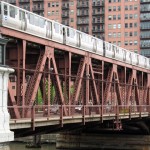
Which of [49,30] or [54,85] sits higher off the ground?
[49,30]

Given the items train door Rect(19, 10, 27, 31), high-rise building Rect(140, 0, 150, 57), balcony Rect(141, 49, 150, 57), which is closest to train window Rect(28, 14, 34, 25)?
train door Rect(19, 10, 27, 31)

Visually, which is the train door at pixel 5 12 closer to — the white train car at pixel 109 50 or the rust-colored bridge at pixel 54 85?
the rust-colored bridge at pixel 54 85

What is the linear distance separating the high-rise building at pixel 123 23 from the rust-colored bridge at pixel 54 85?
8801 centimetres

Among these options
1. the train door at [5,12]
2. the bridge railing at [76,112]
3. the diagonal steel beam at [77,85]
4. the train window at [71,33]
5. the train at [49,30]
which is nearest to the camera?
the bridge railing at [76,112]

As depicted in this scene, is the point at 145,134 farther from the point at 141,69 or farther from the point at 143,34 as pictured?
the point at 143,34

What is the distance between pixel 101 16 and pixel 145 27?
14373 millimetres

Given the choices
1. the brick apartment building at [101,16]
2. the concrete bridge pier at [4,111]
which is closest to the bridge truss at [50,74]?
the concrete bridge pier at [4,111]

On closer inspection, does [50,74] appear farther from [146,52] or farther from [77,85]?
[146,52]

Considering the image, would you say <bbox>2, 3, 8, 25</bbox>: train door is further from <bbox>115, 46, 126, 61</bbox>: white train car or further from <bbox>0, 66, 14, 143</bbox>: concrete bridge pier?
<bbox>115, 46, 126, 61</bbox>: white train car

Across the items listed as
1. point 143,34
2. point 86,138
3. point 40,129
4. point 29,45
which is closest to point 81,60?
point 29,45

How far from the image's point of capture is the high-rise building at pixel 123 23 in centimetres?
13750

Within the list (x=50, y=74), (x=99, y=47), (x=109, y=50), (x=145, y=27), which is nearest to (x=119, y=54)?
(x=109, y=50)

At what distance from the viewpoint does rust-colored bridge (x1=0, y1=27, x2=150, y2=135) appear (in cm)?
2635

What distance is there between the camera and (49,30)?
31.2 m
